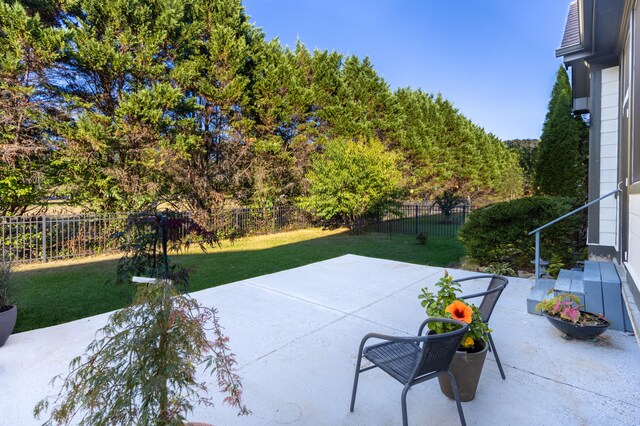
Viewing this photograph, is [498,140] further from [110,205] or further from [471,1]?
[110,205]

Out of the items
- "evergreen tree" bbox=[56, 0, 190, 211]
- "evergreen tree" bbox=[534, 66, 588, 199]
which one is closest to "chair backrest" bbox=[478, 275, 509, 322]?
"evergreen tree" bbox=[534, 66, 588, 199]

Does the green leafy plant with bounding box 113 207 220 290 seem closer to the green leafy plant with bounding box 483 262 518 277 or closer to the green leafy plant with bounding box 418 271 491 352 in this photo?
the green leafy plant with bounding box 418 271 491 352

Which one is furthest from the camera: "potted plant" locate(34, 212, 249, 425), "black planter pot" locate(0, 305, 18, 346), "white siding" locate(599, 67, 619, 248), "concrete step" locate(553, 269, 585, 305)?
Answer: "white siding" locate(599, 67, 619, 248)

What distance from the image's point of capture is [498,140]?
101 ft

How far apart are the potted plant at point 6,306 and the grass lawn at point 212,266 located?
0.91ft

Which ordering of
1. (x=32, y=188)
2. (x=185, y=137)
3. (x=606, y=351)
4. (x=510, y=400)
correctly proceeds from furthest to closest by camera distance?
(x=185, y=137) < (x=32, y=188) < (x=606, y=351) < (x=510, y=400)

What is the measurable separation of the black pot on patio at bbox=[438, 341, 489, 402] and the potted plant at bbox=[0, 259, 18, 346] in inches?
147

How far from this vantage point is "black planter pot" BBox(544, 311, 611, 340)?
2779mm

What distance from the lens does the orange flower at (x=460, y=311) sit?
189 cm

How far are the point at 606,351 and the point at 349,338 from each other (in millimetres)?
2184

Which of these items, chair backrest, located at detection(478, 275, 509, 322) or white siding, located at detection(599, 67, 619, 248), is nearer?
chair backrest, located at detection(478, 275, 509, 322)

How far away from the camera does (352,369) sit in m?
2.55

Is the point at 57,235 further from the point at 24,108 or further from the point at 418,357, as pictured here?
the point at 418,357

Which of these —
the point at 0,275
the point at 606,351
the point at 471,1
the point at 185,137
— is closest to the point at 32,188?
the point at 185,137
